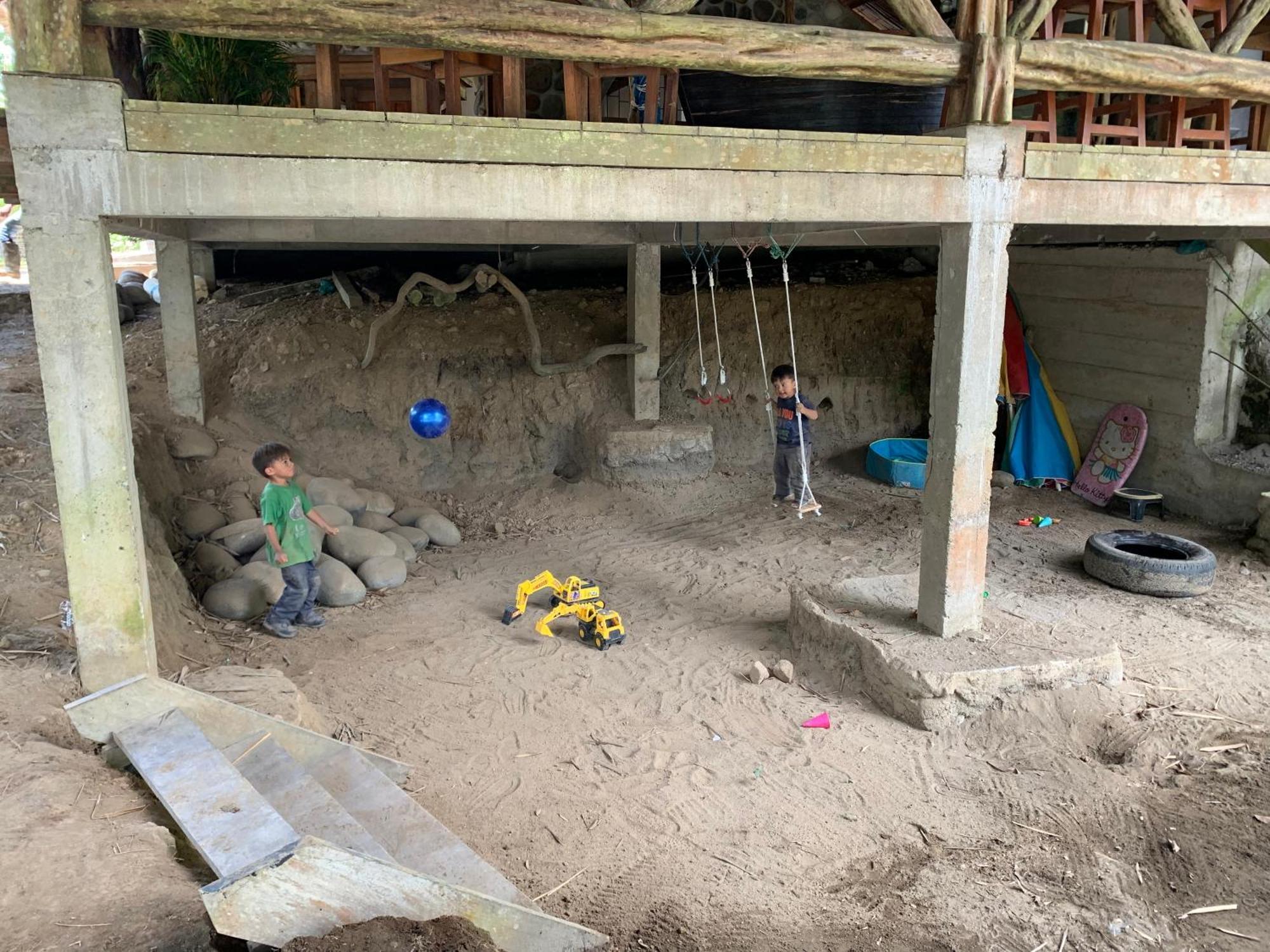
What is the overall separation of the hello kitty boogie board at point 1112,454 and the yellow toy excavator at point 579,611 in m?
6.29

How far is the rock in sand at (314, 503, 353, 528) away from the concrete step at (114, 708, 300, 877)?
390 cm

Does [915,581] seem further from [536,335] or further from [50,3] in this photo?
[50,3]

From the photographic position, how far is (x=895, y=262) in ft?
43.9

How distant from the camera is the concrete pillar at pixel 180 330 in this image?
9039 mm

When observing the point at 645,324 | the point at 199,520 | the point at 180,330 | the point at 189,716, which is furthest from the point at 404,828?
the point at 645,324

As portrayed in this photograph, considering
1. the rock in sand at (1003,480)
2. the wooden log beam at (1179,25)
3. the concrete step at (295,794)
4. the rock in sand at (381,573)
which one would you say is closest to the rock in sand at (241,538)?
the rock in sand at (381,573)

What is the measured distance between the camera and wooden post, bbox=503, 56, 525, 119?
5.11 metres

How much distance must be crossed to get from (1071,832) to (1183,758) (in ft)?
3.97

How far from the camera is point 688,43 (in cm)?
512

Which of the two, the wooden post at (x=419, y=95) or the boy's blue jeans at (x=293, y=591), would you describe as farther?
the boy's blue jeans at (x=293, y=591)

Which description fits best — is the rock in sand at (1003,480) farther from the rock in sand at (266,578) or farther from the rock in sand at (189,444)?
the rock in sand at (189,444)

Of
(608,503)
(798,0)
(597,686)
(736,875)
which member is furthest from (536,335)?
(736,875)

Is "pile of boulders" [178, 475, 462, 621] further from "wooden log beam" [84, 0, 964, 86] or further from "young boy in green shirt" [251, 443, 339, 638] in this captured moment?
"wooden log beam" [84, 0, 964, 86]

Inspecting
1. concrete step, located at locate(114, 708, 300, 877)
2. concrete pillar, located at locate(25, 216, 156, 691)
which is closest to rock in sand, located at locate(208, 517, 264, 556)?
concrete pillar, located at locate(25, 216, 156, 691)
